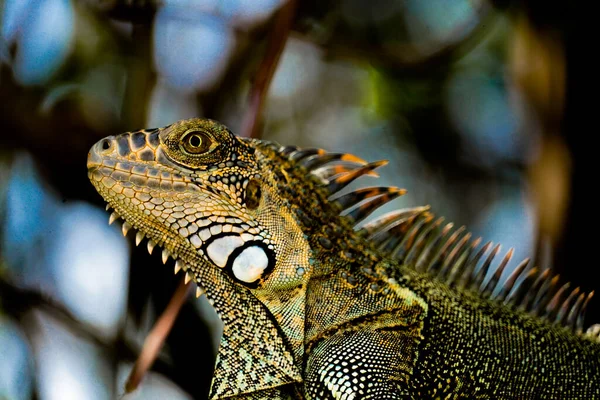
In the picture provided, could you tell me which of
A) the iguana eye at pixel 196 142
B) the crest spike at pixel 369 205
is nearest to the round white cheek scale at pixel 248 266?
the iguana eye at pixel 196 142

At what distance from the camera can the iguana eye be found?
219cm

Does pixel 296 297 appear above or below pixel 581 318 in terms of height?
below

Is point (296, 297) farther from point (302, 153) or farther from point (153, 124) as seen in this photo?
point (153, 124)

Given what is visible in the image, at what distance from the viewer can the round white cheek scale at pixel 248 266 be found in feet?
6.96

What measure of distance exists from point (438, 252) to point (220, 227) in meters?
0.99

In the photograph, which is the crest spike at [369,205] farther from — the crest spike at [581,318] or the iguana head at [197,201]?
the crest spike at [581,318]

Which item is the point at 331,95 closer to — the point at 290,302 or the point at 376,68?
the point at 376,68

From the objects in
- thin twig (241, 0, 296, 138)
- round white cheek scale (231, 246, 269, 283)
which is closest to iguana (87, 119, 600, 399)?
round white cheek scale (231, 246, 269, 283)

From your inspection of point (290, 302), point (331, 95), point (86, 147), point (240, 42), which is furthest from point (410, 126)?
point (290, 302)

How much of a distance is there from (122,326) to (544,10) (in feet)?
11.6

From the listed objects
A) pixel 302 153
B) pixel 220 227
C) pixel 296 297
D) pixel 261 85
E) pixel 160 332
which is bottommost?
pixel 160 332

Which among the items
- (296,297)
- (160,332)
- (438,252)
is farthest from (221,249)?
(438,252)

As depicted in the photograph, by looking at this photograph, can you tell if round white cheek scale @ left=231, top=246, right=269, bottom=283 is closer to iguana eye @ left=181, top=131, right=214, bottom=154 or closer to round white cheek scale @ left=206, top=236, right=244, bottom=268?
round white cheek scale @ left=206, top=236, right=244, bottom=268

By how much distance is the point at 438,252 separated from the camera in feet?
8.44
